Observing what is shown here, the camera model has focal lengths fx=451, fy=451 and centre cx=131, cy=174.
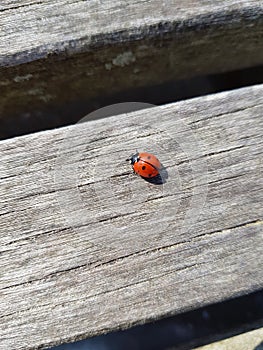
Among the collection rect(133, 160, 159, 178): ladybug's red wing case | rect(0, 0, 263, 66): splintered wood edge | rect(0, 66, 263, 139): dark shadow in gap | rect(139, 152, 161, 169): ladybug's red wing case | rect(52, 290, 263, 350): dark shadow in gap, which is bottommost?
rect(52, 290, 263, 350): dark shadow in gap

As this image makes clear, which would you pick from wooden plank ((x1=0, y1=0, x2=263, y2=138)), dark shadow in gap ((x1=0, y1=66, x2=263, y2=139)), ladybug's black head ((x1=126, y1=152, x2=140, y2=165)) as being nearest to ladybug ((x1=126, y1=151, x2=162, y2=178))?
ladybug's black head ((x1=126, y1=152, x2=140, y2=165))

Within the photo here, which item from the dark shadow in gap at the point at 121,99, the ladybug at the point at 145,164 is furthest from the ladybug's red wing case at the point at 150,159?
the dark shadow in gap at the point at 121,99

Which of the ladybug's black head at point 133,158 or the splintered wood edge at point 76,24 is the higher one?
the splintered wood edge at point 76,24

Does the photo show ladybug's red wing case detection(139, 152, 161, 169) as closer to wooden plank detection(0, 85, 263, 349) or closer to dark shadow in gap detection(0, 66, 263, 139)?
wooden plank detection(0, 85, 263, 349)

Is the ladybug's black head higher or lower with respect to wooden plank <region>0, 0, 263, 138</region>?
lower

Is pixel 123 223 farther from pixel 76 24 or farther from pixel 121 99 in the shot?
pixel 121 99

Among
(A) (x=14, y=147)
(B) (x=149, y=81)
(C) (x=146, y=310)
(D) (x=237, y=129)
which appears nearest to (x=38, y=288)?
(C) (x=146, y=310)

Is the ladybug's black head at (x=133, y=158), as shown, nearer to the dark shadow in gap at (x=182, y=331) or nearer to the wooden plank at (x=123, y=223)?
the wooden plank at (x=123, y=223)

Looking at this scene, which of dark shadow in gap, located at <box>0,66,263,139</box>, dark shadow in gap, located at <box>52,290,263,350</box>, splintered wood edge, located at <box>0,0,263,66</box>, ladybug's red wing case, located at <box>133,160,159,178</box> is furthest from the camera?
dark shadow in gap, located at <box>0,66,263,139</box>
